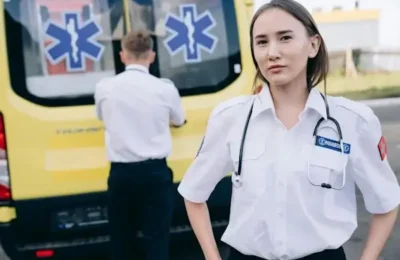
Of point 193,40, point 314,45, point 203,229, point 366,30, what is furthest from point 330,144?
point 366,30

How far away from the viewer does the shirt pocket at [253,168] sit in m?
1.95

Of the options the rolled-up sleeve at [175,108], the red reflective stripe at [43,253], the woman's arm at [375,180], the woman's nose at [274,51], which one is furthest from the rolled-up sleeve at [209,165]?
the red reflective stripe at [43,253]

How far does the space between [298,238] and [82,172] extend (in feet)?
9.17

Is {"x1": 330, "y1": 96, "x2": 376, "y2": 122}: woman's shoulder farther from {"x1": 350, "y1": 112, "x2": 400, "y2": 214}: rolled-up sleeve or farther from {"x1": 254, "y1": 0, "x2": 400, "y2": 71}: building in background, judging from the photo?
{"x1": 254, "y1": 0, "x2": 400, "y2": 71}: building in background

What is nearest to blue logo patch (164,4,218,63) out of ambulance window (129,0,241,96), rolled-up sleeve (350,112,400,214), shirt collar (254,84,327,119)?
ambulance window (129,0,241,96)

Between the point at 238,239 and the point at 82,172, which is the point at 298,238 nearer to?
the point at 238,239

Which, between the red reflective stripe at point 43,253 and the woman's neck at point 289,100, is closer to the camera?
the woman's neck at point 289,100

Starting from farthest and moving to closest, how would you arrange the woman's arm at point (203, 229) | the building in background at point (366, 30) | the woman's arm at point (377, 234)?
the building in background at point (366, 30) < the woman's arm at point (203, 229) < the woman's arm at point (377, 234)

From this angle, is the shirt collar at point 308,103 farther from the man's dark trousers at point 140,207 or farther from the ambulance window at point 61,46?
the ambulance window at point 61,46

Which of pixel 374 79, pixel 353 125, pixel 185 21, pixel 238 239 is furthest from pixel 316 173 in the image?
pixel 374 79

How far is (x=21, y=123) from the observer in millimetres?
4430

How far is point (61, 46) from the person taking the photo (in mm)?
4426

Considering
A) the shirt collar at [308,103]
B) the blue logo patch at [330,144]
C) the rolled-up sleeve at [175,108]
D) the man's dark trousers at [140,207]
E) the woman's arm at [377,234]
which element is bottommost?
the man's dark trousers at [140,207]

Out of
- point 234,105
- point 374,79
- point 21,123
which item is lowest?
point 374,79
